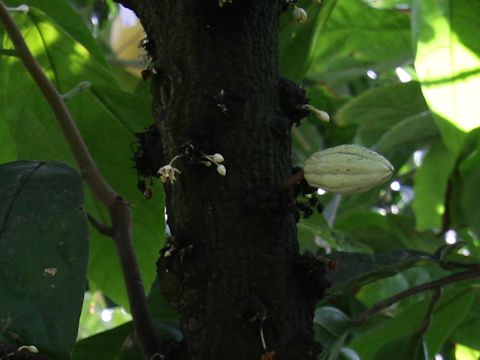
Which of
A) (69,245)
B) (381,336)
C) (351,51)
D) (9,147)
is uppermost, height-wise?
(351,51)

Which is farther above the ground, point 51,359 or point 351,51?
point 351,51

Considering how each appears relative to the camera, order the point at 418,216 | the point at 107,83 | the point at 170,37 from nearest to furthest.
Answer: the point at 170,37 < the point at 107,83 < the point at 418,216

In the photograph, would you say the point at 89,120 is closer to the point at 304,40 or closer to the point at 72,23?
the point at 72,23

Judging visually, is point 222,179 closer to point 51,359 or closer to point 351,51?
point 51,359

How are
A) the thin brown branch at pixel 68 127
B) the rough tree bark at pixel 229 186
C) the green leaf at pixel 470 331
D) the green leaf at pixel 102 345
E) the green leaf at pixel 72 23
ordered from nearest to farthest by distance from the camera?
the rough tree bark at pixel 229 186 < the thin brown branch at pixel 68 127 < the green leaf at pixel 102 345 < the green leaf at pixel 72 23 < the green leaf at pixel 470 331

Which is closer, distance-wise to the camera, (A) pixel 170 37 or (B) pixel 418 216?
(A) pixel 170 37

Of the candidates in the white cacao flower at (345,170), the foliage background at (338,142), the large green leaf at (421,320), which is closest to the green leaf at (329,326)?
the foliage background at (338,142)

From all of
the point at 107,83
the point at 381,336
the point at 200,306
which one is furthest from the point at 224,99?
the point at 381,336

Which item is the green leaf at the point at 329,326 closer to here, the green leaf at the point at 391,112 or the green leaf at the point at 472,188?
the green leaf at the point at 472,188
